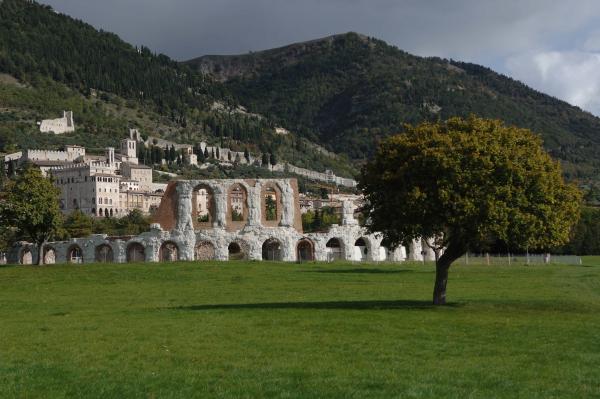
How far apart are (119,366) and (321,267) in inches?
1478

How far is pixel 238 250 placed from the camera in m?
71.2

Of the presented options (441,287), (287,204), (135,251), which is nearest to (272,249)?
(287,204)

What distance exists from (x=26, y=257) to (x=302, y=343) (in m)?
60.7

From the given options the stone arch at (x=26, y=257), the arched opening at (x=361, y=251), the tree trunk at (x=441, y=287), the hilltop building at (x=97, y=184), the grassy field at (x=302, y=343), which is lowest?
the grassy field at (x=302, y=343)

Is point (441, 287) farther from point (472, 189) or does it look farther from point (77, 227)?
point (77, 227)

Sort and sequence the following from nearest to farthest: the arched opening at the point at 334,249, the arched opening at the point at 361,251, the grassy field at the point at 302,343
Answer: the grassy field at the point at 302,343 → the arched opening at the point at 334,249 → the arched opening at the point at 361,251

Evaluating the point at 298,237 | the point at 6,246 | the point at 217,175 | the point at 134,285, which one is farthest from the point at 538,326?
the point at 217,175

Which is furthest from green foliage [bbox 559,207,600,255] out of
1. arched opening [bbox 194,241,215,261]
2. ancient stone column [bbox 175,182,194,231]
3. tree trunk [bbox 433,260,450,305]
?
tree trunk [bbox 433,260,450,305]

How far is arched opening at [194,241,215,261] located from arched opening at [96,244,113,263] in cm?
733

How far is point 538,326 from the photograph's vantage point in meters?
20.8

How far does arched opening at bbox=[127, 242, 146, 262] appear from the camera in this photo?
65.6 meters

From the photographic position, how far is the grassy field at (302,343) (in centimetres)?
1309

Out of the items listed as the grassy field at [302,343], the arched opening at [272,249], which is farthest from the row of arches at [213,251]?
the grassy field at [302,343]

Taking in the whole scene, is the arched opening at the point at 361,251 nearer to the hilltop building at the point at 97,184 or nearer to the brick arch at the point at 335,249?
the brick arch at the point at 335,249
